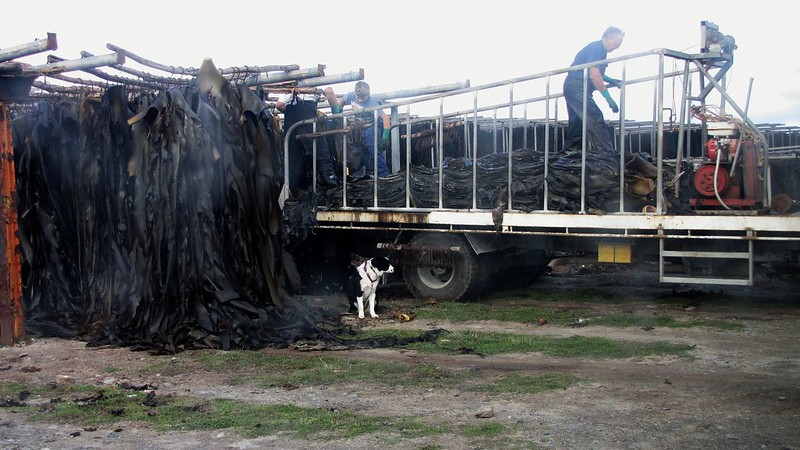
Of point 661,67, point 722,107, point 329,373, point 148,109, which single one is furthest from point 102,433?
point 722,107

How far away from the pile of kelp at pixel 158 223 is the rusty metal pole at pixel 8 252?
→ 439 millimetres

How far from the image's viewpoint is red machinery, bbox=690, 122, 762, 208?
851 cm

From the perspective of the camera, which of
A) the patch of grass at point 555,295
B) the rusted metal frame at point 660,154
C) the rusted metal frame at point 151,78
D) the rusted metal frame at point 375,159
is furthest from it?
the rusted metal frame at point 375,159

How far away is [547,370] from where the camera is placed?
21.5 feet

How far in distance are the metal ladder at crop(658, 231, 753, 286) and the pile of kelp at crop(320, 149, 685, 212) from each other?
51 cm

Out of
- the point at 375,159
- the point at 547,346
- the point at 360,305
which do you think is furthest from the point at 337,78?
the point at 547,346

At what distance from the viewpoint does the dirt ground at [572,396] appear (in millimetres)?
4848

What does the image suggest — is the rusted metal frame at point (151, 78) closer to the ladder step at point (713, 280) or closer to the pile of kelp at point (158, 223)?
the pile of kelp at point (158, 223)

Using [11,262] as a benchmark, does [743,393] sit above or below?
below

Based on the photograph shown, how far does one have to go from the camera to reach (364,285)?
944 cm

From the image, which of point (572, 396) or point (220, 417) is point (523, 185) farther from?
point (220, 417)

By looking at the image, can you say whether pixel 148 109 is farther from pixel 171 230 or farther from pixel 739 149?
pixel 739 149

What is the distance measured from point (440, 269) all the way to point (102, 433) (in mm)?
5928

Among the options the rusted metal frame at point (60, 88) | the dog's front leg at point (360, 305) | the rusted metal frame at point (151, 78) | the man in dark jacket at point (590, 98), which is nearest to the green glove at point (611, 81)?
the man in dark jacket at point (590, 98)
